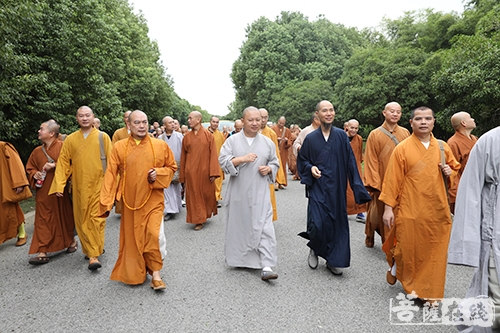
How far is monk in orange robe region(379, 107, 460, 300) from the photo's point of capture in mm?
3777

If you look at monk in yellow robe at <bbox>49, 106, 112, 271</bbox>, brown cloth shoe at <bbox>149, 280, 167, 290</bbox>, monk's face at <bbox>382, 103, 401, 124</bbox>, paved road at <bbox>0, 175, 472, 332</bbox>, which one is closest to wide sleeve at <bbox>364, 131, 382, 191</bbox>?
monk's face at <bbox>382, 103, 401, 124</bbox>

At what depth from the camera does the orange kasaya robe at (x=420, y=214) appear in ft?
12.4

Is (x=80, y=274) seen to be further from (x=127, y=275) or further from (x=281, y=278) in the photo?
(x=281, y=278)

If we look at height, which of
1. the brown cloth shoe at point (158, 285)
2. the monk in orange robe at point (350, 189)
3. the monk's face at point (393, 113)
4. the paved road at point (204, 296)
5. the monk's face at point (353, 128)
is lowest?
the paved road at point (204, 296)

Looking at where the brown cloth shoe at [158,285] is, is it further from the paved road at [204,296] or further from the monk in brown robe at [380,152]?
the monk in brown robe at [380,152]

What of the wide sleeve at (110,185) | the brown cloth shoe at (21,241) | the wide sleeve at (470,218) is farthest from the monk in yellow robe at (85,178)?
the wide sleeve at (470,218)

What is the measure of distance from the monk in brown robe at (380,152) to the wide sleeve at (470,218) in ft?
8.43

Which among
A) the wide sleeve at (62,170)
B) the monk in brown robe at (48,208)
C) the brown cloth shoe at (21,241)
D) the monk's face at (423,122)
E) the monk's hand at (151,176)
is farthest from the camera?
the brown cloth shoe at (21,241)

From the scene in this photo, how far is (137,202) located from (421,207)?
9.56 feet

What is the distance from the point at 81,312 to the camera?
12.6ft

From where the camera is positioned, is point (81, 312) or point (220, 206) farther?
point (220, 206)

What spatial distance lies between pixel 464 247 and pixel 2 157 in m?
6.26

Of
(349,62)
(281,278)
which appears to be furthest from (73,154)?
(349,62)

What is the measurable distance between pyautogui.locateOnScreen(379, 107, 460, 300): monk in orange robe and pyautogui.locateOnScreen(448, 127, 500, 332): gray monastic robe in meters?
1.24
